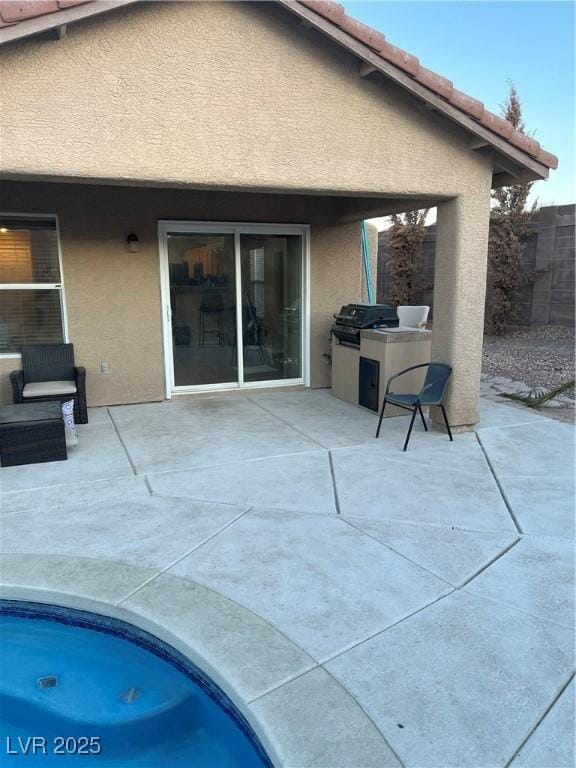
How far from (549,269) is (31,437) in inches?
508

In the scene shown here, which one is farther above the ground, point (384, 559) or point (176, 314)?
point (176, 314)

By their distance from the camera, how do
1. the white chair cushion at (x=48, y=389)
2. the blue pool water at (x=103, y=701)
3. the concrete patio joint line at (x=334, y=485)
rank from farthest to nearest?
the white chair cushion at (x=48, y=389) → the concrete patio joint line at (x=334, y=485) → the blue pool water at (x=103, y=701)

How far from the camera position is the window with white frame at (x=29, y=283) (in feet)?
23.5

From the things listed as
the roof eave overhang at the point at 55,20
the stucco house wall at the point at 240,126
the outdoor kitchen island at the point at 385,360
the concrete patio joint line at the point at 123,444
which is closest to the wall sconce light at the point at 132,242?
the stucco house wall at the point at 240,126

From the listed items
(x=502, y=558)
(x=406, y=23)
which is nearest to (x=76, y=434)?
(x=502, y=558)

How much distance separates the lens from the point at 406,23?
7379 mm

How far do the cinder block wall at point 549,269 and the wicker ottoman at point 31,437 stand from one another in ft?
36.4

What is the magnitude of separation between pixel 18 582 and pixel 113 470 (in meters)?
2.00

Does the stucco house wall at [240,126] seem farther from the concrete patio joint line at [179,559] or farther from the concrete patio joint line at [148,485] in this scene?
the concrete patio joint line at [179,559]

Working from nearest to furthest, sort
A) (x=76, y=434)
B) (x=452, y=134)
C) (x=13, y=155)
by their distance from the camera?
1. (x=13, y=155)
2. (x=452, y=134)
3. (x=76, y=434)

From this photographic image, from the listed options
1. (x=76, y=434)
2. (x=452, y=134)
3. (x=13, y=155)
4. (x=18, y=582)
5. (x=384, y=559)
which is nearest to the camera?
(x=18, y=582)

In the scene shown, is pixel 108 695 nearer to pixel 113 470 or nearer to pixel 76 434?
pixel 113 470

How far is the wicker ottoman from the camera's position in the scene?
542cm

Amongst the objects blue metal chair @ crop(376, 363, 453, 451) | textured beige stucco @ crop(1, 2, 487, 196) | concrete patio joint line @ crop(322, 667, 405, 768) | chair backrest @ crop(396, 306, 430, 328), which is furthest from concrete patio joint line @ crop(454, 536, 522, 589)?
chair backrest @ crop(396, 306, 430, 328)
